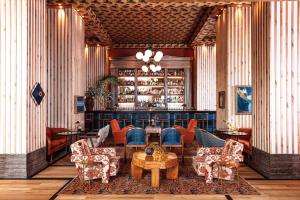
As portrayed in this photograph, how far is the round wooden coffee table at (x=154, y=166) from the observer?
5586 millimetres

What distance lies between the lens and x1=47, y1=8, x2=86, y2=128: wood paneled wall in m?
9.29

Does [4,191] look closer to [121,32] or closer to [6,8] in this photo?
[6,8]

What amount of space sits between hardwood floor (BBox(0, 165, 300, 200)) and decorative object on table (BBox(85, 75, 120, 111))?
625 cm

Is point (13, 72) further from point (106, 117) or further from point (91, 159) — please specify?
point (106, 117)

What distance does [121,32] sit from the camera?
13.6 metres

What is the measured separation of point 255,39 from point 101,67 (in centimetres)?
928

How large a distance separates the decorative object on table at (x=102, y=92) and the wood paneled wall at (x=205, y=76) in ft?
13.8

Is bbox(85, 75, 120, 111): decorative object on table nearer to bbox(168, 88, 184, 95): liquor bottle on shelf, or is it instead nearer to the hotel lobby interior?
the hotel lobby interior

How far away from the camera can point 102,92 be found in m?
13.3

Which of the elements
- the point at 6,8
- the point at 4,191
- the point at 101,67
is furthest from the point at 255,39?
the point at 101,67

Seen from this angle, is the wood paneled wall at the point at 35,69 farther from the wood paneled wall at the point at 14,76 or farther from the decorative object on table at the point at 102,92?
the decorative object on table at the point at 102,92

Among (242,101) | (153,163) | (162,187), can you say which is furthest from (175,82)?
(162,187)

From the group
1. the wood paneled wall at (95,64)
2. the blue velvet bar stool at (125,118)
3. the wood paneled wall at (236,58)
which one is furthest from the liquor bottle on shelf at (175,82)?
the wood paneled wall at (236,58)

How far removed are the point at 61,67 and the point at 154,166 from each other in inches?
209
